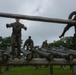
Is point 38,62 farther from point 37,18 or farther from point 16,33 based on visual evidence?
point 16,33

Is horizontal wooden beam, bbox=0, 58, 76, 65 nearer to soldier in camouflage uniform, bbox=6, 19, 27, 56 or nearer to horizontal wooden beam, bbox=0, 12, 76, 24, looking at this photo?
horizontal wooden beam, bbox=0, 12, 76, 24

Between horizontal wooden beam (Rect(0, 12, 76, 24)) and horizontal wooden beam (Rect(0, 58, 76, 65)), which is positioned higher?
horizontal wooden beam (Rect(0, 12, 76, 24))

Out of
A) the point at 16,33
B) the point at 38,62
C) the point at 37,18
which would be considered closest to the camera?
the point at 37,18

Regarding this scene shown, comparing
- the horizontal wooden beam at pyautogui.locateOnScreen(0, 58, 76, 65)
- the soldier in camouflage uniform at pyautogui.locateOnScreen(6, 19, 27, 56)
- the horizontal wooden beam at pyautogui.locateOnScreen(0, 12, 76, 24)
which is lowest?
the horizontal wooden beam at pyautogui.locateOnScreen(0, 58, 76, 65)

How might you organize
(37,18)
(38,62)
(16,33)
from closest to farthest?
(37,18) < (38,62) < (16,33)

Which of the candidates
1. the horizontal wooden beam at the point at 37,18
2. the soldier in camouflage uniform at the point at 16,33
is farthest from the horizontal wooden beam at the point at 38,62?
the soldier in camouflage uniform at the point at 16,33

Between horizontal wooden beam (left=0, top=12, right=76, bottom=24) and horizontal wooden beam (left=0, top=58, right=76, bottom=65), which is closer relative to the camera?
horizontal wooden beam (left=0, top=12, right=76, bottom=24)


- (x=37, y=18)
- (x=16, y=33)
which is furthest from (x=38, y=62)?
(x=16, y=33)

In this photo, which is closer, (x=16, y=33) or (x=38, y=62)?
(x=38, y=62)

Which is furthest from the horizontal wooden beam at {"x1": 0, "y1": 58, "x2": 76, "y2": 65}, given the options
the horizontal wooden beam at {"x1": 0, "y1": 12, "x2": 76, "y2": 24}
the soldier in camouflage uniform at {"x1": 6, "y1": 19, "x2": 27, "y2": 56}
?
the soldier in camouflage uniform at {"x1": 6, "y1": 19, "x2": 27, "y2": 56}

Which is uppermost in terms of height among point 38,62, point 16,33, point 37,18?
point 16,33

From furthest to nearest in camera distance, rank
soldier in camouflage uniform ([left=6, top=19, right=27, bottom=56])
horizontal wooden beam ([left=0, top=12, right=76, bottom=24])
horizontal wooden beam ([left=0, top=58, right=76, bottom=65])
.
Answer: soldier in camouflage uniform ([left=6, top=19, right=27, bottom=56]), horizontal wooden beam ([left=0, top=58, right=76, bottom=65]), horizontal wooden beam ([left=0, top=12, right=76, bottom=24])

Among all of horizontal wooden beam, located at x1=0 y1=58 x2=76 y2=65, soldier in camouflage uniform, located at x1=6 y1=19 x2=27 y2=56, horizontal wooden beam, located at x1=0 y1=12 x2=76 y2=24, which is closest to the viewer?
horizontal wooden beam, located at x1=0 y1=12 x2=76 y2=24

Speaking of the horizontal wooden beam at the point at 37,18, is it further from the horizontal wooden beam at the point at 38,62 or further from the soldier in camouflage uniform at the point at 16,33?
the soldier in camouflage uniform at the point at 16,33
